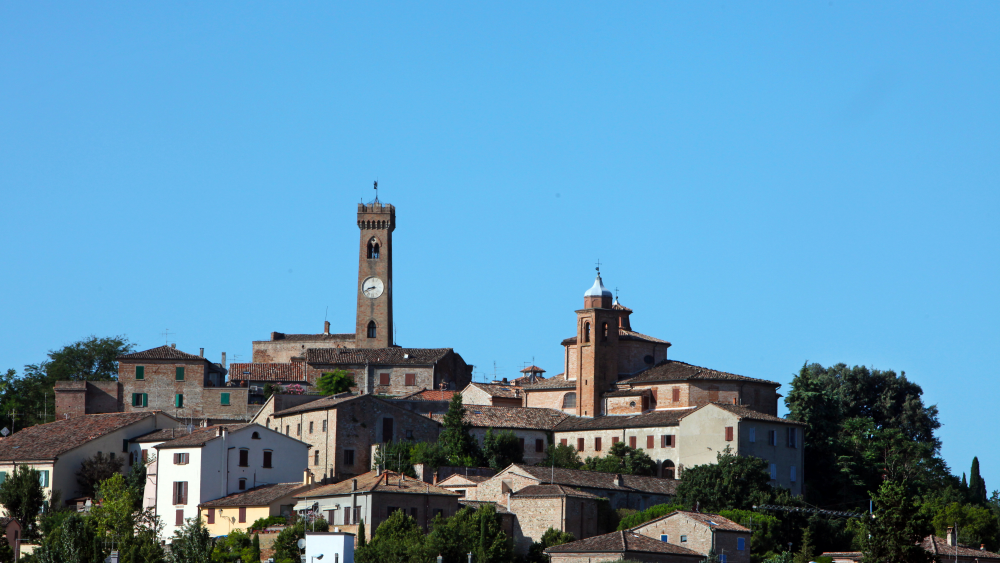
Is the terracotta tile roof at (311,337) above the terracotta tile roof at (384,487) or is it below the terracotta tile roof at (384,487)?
above

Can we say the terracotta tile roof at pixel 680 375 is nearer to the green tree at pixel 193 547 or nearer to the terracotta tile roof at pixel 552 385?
the terracotta tile roof at pixel 552 385

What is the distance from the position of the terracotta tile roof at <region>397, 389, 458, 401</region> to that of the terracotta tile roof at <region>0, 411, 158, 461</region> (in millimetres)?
14484

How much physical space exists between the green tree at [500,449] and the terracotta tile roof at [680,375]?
24.2 ft

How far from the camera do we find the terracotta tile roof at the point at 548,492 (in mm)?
54438

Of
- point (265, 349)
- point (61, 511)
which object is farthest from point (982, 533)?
point (265, 349)

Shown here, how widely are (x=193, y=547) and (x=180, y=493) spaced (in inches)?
359

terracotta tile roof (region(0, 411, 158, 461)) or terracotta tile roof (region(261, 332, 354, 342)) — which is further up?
terracotta tile roof (region(261, 332, 354, 342))

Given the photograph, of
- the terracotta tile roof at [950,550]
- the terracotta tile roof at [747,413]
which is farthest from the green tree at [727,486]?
the terracotta tile roof at [950,550]

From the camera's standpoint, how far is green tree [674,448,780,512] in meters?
58.2

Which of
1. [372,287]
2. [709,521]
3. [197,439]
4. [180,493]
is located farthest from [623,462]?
[372,287]

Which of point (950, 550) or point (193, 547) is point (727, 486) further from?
point (193, 547)

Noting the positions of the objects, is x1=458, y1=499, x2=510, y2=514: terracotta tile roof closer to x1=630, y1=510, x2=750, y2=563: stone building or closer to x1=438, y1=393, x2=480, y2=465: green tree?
x1=630, y1=510, x2=750, y2=563: stone building

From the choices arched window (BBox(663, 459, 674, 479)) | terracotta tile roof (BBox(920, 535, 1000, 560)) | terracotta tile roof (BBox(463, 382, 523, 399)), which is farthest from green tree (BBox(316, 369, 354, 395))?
terracotta tile roof (BBox(920, 535, 1000, 560))

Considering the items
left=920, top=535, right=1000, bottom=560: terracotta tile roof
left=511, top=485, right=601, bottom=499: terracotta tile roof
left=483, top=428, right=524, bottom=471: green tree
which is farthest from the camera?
left=483, top=428, right=524, bottom=471: green tree
